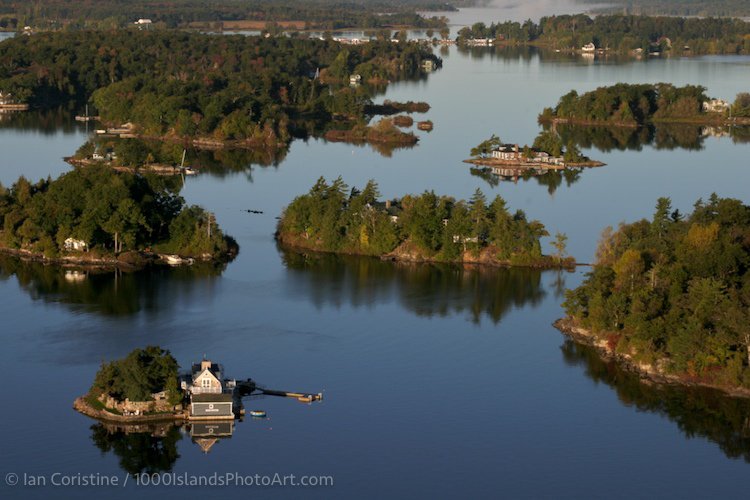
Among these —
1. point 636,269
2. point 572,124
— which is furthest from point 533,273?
point 572,124

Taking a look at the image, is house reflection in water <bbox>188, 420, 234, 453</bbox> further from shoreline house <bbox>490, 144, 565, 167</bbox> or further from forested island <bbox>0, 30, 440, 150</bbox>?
forested island <bbox>0, 30, 440, 150</bbox>

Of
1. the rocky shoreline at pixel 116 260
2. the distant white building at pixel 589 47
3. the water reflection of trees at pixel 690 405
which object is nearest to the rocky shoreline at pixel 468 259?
the rocky shoreline at pixel 116 260

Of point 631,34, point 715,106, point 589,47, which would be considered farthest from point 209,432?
point 631,34

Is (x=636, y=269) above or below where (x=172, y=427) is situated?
above

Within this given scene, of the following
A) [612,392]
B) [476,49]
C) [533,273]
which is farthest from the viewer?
[476,49]

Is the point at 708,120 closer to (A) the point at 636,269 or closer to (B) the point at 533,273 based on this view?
(B) the point at 533,273

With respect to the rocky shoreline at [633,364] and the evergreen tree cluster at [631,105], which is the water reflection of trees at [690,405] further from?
the evergreen tree cluster at [631,105]

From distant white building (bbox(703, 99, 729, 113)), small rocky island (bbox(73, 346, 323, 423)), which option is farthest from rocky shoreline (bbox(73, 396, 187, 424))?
distant white building (bbox(703, 99, 729, 113))
